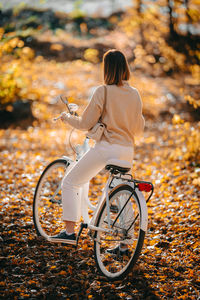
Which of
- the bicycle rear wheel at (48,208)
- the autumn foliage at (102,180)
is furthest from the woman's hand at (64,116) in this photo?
the bicycle rear wheel at (48,208)

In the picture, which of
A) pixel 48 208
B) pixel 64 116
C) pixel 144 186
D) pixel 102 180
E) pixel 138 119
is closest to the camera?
pixel 144 186

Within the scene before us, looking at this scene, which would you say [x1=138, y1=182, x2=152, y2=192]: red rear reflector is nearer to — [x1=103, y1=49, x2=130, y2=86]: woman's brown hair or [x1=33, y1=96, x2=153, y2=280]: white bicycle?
[x1=33, y1=96, x2=153, y2=280]: white bicycle

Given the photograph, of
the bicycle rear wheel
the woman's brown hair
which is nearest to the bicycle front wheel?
the bicycle rear wheel

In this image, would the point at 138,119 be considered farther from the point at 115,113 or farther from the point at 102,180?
the point at 102,180

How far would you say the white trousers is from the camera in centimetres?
326

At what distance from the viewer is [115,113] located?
10.6ft

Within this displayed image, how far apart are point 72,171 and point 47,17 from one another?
899 inches

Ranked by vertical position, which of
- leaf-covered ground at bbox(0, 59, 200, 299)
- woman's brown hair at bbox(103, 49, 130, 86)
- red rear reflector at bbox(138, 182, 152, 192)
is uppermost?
woman's brown hair at bbox(103, 49, 130, 86)

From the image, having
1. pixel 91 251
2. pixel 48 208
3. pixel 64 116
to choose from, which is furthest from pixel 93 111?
pixel 48 208

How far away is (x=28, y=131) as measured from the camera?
9.81 metres

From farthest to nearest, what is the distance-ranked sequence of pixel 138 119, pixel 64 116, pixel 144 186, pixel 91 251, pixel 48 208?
pixel 48 208
pixel 91 251
pixel 64 116
pixel 138 119
pixel 144 186

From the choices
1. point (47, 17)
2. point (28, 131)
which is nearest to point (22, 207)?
point (28, 131)

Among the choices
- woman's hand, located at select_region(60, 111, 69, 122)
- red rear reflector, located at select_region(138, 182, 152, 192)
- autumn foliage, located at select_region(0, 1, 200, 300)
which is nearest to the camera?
red rear reflector, located at select_region(138, 182, 152, 192)

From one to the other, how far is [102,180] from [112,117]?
3.59m
